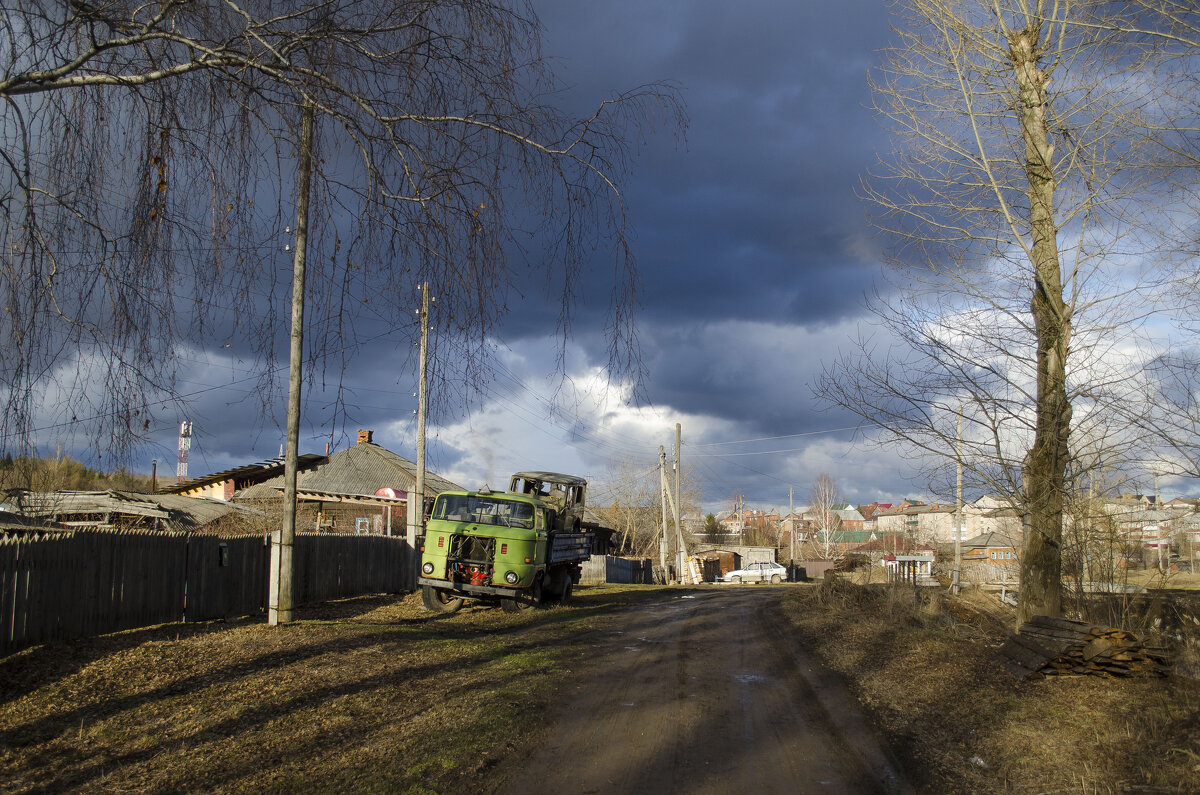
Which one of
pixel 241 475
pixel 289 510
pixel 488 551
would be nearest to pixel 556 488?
pixel 488 551

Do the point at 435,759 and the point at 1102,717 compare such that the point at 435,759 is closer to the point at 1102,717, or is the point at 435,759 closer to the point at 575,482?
the point at 1102,717

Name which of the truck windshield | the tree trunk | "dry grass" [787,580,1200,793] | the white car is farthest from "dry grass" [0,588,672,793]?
the white car

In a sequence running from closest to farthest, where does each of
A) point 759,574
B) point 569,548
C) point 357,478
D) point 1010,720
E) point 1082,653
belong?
1. point 1010,720
2. point 1082,653
3. point 569,548
4. point 357,478
5. point 759,574

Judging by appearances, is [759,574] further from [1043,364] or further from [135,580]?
[135,580]

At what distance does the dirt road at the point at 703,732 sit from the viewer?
5598 mm

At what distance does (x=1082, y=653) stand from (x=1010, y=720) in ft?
6.49

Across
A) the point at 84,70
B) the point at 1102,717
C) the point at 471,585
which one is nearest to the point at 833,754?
the point at 1102,717

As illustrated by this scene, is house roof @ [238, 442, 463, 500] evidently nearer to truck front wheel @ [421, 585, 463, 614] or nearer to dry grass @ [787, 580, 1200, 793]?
truck front wheel @ [421, 585, 463, 614]

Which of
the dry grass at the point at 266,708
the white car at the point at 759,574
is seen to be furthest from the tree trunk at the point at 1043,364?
the white car at the point at 759,574

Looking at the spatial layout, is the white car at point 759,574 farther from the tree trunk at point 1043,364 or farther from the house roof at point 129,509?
the tree trunk at point 1043,364

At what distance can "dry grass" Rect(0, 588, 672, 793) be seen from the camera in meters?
5.35

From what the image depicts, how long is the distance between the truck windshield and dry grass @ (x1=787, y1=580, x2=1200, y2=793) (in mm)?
7150

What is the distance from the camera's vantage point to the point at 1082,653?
8625mm

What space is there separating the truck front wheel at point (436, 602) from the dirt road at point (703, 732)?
219 inches
